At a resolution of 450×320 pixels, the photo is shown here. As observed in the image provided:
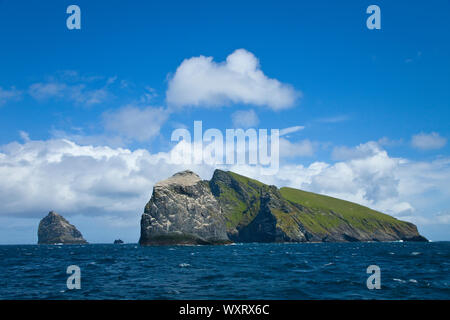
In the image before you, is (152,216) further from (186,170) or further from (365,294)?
(365,294)

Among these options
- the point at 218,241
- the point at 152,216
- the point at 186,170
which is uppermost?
the point at 186,170

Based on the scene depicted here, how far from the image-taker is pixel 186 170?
187 metres

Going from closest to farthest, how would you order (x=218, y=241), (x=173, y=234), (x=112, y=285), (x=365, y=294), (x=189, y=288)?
(x=365, y=294) < (x=189, y=288) < (x=112, y=285) < (x=173, y=234) < (x=218, y=241)

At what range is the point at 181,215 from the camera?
16588 centimetres

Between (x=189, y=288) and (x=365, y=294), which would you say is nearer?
(x=365, y=294)

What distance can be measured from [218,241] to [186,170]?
42.7 meters

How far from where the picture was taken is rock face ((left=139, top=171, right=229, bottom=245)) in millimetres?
160250

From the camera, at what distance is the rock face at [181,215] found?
526ft
